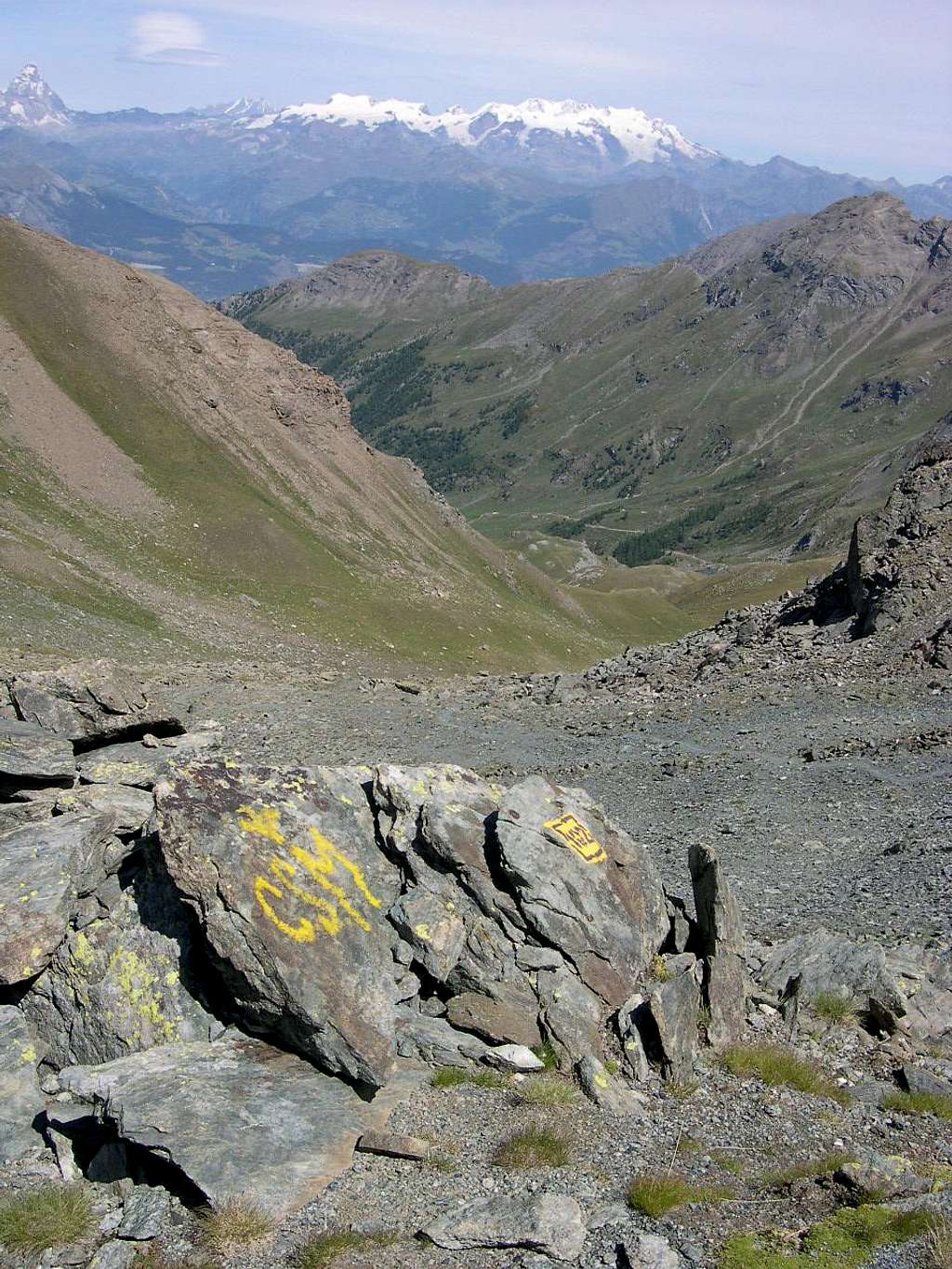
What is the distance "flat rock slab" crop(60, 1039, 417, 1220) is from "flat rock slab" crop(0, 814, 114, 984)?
2.03 m

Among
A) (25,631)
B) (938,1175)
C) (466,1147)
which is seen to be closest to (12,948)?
(466,1147)

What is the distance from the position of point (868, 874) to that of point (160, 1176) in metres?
18.1

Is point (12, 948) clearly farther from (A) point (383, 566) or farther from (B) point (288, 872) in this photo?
(A) point (383, 566)

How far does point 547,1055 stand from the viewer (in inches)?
611

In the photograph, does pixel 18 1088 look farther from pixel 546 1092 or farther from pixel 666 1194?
pixel 666 1194

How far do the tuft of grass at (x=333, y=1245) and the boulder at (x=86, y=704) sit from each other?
48.7ft

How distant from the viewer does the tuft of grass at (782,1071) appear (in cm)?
1564

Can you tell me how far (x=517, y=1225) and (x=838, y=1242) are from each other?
12.6ft

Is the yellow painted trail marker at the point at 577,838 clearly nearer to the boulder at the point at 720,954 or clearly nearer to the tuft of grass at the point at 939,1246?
the boulder at the point at 720,954

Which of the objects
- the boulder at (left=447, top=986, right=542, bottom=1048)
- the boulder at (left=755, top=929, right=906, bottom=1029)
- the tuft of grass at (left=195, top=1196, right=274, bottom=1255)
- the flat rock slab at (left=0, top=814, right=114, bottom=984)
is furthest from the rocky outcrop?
the tuft of grass at (left=195, top=1196, right=274, bottom=1255)

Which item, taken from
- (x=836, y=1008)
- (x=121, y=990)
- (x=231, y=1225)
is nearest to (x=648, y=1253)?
(x=231, y=1225)

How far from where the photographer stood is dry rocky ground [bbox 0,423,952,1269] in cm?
1238

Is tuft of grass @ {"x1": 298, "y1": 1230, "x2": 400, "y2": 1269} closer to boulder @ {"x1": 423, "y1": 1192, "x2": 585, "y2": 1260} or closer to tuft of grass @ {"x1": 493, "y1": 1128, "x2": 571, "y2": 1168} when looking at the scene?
boulder @ {"x1": 423, "y1": 1192, "x2": 585, "y2": 1260}

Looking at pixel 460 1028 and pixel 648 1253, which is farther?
pixel 460 1028
